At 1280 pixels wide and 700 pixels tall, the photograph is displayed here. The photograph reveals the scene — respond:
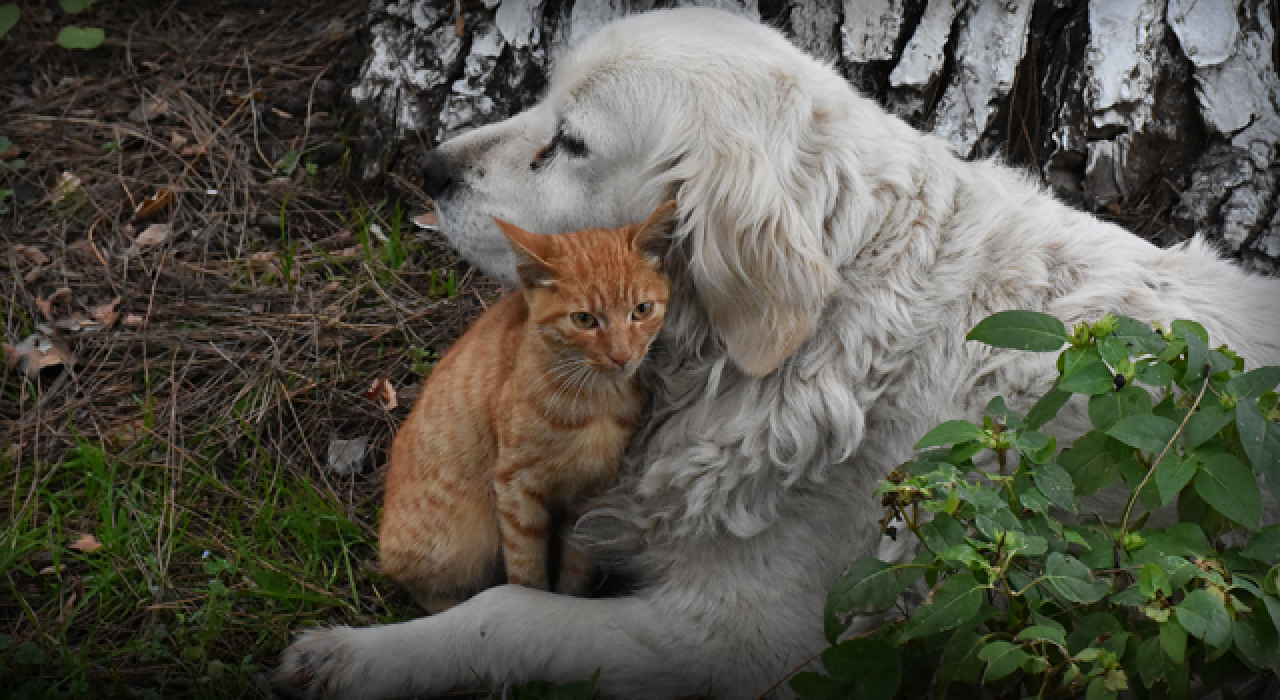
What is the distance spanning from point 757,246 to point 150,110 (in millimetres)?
3203

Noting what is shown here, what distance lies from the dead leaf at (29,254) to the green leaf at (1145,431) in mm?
3642

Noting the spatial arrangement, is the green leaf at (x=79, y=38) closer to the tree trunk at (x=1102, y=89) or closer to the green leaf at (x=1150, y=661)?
the tree trunk at (x=1102, y=89)

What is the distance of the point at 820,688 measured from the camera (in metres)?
1.91

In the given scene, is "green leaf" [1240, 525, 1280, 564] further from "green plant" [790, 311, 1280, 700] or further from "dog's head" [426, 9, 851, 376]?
"dog's head" [426, 9, 851, 376]

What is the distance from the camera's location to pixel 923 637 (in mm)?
1871

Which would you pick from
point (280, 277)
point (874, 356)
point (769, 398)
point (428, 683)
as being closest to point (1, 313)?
point (280, 277)

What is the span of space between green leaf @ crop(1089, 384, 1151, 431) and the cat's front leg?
4.06 ft

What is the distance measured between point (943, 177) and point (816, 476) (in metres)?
0.82

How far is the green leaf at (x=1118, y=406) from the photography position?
187 cm

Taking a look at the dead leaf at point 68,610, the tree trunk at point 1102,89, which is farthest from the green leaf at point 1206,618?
the dead leaf at point 68,610

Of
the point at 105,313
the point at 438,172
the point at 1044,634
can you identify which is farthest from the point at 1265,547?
the point at 105,313

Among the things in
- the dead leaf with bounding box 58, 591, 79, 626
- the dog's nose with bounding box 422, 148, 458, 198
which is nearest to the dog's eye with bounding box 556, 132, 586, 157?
the dog's nose with bounding box 422, 148, 458, 198

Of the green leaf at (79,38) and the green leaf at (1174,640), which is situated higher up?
the green leaf at (1174,640)

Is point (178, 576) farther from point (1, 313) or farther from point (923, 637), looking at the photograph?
point (923, 637)
